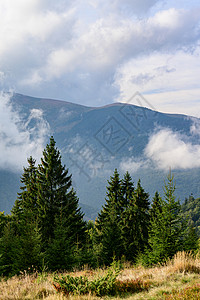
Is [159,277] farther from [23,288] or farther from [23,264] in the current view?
[23,264]

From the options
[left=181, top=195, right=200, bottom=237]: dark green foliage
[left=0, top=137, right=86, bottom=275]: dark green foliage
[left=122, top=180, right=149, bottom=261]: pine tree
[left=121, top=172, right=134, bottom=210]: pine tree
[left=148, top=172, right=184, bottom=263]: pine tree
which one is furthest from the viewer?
[left=181, top=195, right=200, bottom=237]: dark green foliage

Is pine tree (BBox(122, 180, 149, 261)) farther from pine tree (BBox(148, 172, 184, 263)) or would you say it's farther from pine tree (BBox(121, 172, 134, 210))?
pine tree (BBox(148, 172, 184, 263))

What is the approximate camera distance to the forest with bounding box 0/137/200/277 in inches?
589

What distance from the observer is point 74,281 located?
6848mm

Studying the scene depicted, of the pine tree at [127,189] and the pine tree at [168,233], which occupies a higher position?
the pine tree at [127,189]

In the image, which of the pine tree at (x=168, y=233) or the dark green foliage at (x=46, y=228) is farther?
the dark green foliage at (x=46, y=228)

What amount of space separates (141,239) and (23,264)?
856 inches

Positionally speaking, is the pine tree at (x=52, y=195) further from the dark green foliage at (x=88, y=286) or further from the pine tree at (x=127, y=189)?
the dark green foliage at (x=88, y=286)

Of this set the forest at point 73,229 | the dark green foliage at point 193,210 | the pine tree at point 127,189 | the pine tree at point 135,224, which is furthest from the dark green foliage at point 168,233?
the dark green foliage at point 193,210

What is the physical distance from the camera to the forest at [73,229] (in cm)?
1495

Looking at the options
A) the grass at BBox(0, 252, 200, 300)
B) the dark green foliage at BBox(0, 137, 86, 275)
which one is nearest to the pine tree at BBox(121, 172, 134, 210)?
the dark green foliage at BBox(0, 137, 86, 275)

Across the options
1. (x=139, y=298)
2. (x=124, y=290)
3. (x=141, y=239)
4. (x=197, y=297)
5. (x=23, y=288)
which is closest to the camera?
(x=197, y=297)

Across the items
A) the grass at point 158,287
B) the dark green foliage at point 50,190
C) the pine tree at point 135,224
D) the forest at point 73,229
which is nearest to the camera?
the grass at point 158,287

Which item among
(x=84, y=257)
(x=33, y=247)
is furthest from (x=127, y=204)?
(x=33, y=247)
